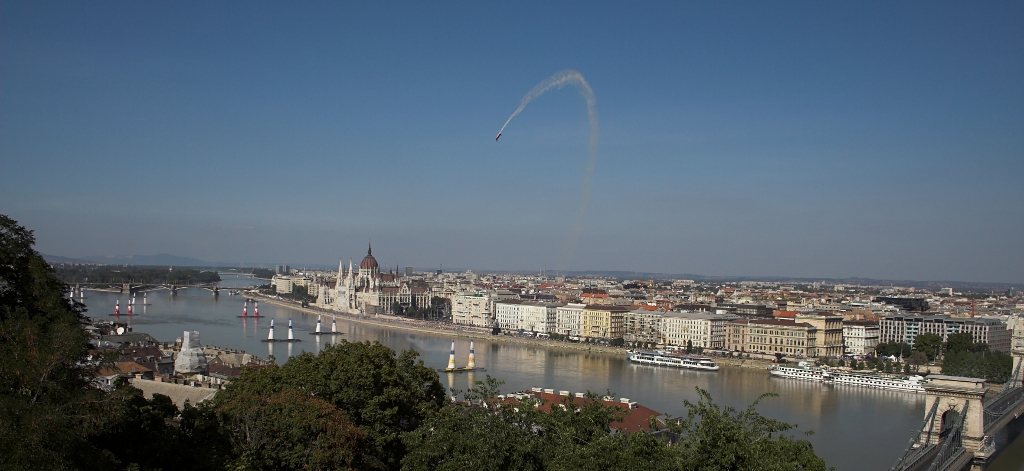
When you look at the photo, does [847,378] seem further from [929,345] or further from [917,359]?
[929,345]

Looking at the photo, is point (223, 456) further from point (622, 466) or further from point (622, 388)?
point (622, 388)

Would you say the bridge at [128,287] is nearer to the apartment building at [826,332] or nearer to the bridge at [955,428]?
the apartment building at [826,332]

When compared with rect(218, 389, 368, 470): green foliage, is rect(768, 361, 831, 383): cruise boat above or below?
below

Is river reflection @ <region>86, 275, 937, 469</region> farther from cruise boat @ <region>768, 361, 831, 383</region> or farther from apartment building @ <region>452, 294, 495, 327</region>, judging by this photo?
apartment building @ <region>452, 294, 495, 327</region>

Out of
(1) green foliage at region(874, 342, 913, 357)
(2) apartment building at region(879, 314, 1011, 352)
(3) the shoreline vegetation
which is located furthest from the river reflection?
(2) apartment building at region(879, 314, 1011, 352)

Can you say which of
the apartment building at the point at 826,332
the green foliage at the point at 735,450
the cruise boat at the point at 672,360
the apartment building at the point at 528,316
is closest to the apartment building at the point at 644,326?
the apartment building at the point at 528,316

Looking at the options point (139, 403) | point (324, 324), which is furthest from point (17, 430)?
point (324, 324)
